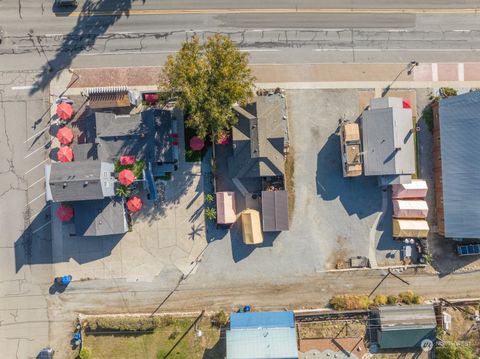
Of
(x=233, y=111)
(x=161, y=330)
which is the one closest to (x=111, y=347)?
(x=161, y=330)

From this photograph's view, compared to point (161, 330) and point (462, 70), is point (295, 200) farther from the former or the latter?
point (462, 70)

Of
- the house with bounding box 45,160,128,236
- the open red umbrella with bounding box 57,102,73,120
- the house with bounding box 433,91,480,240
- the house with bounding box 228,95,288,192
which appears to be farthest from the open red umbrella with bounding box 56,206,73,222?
the house with bounding box 433,91,480,240

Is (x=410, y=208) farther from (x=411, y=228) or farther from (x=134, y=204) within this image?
(x=134, y=204)

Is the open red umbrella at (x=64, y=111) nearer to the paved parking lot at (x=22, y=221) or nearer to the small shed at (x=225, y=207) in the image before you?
the paved parking lot at (x=22, y=221)

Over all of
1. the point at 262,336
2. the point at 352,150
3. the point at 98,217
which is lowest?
the point at 262,336

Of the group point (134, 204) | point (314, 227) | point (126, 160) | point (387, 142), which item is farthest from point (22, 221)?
point (387, 142)

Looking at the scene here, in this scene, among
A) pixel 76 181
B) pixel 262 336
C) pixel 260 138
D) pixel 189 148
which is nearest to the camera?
pixel 76 181

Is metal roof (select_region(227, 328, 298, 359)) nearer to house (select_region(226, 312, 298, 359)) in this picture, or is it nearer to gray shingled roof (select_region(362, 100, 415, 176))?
house (select_region(226, 312, 298, 359))
